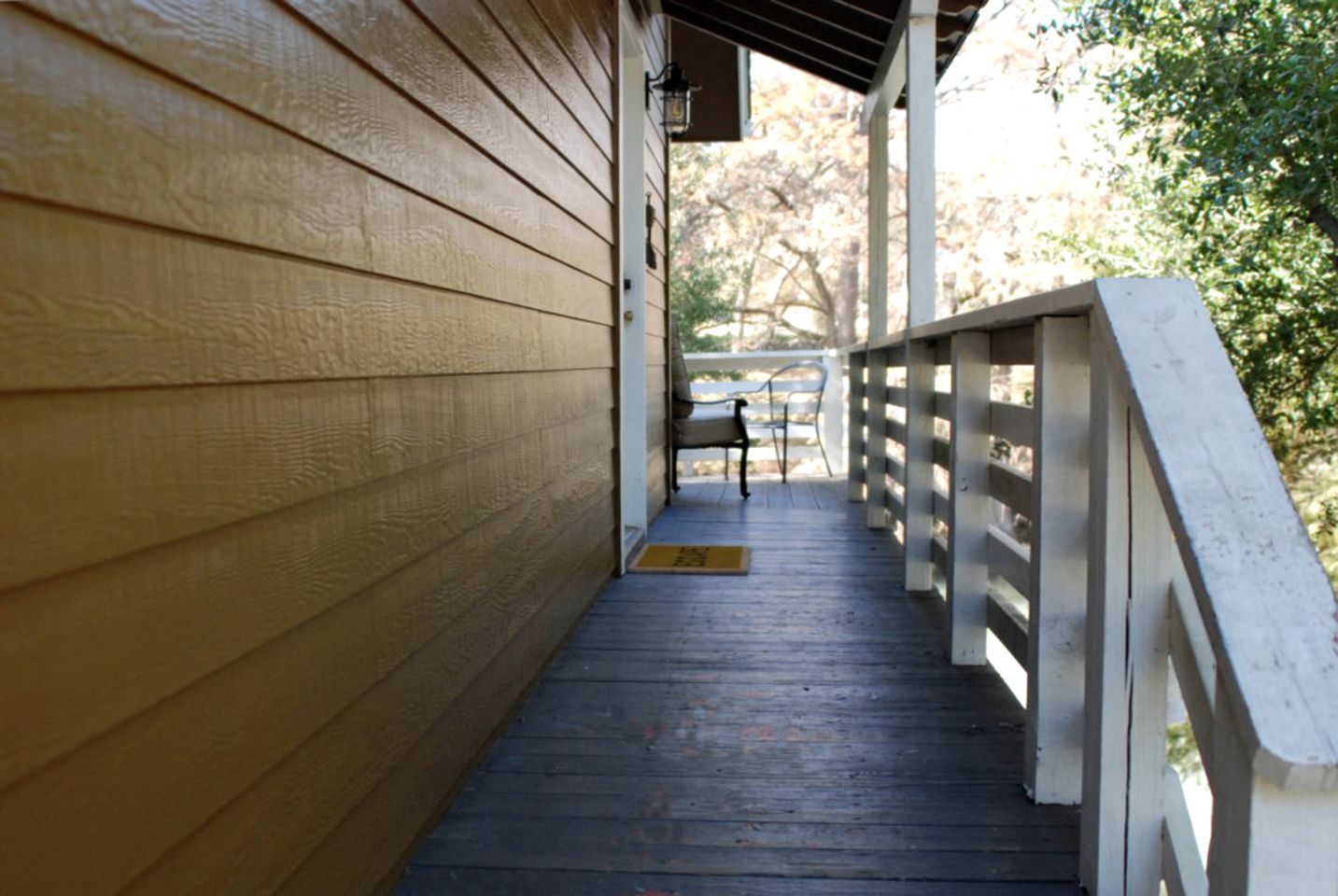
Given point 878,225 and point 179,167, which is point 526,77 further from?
point 878,225

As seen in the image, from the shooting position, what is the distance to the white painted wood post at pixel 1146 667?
61.5 inches

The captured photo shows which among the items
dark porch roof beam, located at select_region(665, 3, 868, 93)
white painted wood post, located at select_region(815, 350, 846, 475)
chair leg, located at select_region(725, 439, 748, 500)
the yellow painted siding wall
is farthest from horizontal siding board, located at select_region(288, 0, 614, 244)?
white painted wood post, located at select_region(815, 350, 846, 475)

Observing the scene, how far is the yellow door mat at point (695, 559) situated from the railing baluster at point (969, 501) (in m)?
1.34

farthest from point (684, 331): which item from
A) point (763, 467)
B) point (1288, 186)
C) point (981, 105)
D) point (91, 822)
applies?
point (91, 822)

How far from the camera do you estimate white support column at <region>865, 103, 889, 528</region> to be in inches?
202

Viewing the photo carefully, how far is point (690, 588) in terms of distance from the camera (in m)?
3.86

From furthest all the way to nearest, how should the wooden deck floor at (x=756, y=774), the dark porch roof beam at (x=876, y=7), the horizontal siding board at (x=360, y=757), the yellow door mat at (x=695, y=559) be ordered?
the dark porch roof beam at (x=876, y=7), the yellow door mat at (x=695, y=559), the wooden deck floor at (x=756, y=774), the horizontal siding board at (x=360, y=757)

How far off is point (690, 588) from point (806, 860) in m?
2.06

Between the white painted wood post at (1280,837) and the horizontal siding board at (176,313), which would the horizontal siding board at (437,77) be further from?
the white painted wood post at (1280,837)

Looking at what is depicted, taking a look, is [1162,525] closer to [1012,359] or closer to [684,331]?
[1012,359]

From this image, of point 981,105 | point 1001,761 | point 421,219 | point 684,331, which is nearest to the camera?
point 421,219

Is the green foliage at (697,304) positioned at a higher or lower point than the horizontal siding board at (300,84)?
higher

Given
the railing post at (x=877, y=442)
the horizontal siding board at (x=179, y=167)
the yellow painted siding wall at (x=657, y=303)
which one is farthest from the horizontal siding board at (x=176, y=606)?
the railing post at (x=877, y=442)

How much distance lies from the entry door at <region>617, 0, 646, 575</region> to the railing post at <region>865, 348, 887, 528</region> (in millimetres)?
1092
